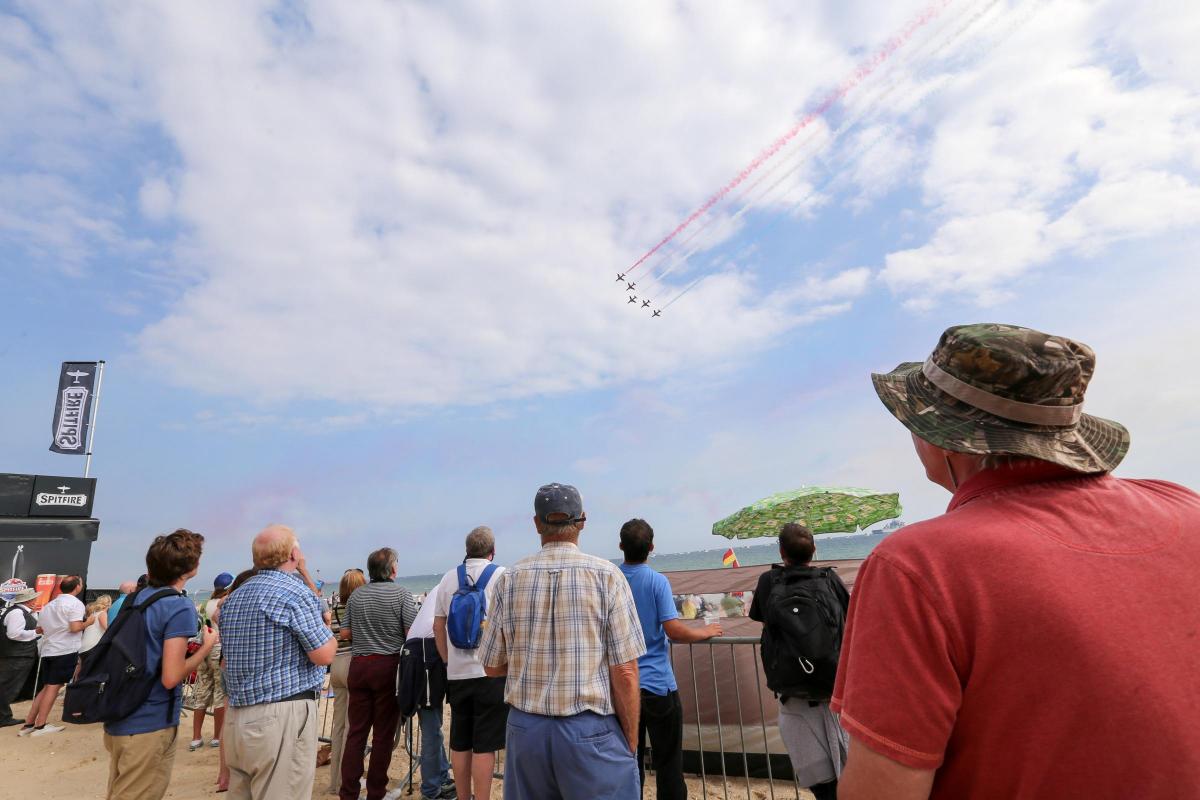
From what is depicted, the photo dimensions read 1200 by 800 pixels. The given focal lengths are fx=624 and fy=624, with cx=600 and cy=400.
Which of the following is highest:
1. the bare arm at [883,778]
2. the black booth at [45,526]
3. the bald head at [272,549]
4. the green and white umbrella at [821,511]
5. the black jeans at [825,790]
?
the black booth at [45,526]

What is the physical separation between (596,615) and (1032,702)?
2224mm

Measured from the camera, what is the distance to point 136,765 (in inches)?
150

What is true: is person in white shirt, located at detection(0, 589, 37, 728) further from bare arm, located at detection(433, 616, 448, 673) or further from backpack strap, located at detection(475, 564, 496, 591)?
backpack strap, located at detection(475, 564, 496, 591)

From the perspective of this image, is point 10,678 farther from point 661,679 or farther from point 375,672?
point 661,679

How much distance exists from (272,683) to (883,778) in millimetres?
3753

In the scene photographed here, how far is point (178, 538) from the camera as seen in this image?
413 cm

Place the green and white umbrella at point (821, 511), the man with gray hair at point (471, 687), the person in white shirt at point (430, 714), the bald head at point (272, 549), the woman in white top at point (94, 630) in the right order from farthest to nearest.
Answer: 1. the green and white umbrella at point (821, 511)
2. the woman in white top at point (94, 630)
3. the person in white shirt at point (430, 714)
4. the man with gray hair at point (471, 687)
5. the bald head at point (272, 549)

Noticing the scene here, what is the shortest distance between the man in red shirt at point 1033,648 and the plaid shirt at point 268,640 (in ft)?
11.7

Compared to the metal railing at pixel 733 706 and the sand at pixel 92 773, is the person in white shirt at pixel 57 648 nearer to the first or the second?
the sand at pixel 92 773

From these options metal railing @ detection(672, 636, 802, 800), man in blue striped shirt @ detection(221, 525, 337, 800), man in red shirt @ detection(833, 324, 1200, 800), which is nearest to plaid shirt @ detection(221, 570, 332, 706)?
man in blue striped shirt @ detection(221, 525, 337, 800)

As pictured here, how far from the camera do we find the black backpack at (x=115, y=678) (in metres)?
3.74

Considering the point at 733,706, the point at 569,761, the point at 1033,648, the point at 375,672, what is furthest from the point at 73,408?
the point at 1033,648

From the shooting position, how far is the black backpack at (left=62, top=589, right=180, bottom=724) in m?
3.74

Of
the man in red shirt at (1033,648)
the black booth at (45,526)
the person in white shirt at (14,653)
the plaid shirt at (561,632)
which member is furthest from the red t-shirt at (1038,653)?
the black booth at (45,526)
